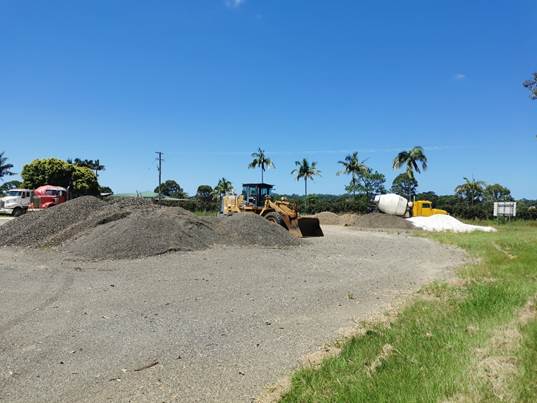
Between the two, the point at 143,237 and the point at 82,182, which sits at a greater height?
the point at 82,182

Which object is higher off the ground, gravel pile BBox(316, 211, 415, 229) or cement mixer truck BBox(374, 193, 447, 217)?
cement mixer truck BBox(374, 193, 447, 217)

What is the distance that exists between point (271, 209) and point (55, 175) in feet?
170

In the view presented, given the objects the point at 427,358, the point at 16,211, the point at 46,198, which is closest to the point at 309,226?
the point at 427,358

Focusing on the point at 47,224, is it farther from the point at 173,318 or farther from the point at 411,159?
the point at 411,159

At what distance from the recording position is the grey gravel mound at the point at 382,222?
130 feet

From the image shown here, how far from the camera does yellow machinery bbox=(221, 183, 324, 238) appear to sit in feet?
82.9

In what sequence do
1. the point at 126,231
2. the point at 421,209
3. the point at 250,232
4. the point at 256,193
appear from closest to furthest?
the point at 126,231
the point at 250,232
the point at 256,193
the point at 421,209

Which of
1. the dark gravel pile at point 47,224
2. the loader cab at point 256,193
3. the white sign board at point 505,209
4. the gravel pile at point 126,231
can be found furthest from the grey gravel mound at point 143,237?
the white sign board at point 505,209

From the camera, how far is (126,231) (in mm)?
16719

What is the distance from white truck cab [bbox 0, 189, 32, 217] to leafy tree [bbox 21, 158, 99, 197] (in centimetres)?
2508

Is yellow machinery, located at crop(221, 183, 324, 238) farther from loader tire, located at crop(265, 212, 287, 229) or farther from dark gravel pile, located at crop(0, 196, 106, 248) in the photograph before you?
dark gravel pile, located at crop(0, 196, 106, 248)

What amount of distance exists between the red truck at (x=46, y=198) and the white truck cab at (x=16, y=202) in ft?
2.60

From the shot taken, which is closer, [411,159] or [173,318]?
[173,318]

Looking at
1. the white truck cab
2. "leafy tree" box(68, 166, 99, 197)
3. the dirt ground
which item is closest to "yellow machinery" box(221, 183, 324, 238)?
the dirt ground
